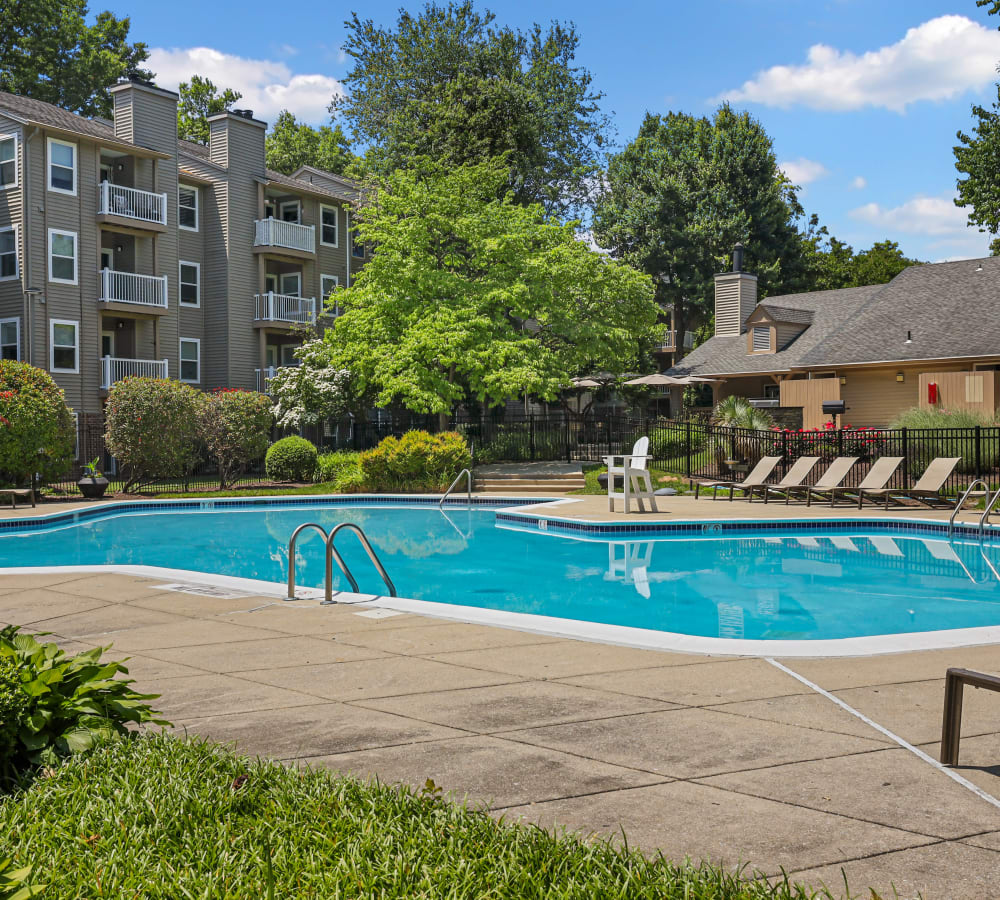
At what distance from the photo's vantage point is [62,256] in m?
29.2

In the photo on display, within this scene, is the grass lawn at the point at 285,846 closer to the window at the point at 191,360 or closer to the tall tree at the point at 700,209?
the window at the point at 191,360

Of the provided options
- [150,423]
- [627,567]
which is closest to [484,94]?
[150,423]

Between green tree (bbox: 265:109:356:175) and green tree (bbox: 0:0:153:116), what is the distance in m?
8.82

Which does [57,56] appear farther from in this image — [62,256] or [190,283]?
[62,256]

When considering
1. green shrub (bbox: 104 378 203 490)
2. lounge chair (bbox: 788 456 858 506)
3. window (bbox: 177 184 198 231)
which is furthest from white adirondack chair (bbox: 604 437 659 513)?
window (bbox: 177 184 198 231)

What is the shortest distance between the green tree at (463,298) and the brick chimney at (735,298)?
31.5 feet

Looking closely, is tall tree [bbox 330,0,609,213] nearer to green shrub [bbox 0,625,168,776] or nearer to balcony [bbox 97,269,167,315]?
balcony [bbox 97,269,167,315]

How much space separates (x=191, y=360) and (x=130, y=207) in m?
5.81

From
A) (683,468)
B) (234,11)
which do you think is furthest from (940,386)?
(234,11)

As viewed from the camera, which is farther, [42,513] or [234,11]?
[234,11]

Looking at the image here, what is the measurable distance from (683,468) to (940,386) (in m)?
7.68

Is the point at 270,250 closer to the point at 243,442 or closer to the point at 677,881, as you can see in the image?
the point at 243,442

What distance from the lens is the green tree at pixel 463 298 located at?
86.8 feet

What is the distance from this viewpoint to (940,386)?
26.9 meters
